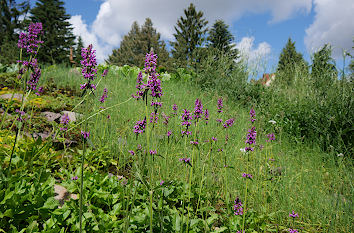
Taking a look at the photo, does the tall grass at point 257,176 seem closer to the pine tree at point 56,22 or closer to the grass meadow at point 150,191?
the grass meadow at point 150,191

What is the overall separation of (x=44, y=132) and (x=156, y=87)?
282cm

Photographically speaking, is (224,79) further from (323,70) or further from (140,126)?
(140,126)

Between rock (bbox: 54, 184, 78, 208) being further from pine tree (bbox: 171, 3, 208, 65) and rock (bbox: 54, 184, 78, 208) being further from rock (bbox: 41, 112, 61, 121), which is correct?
pine tree (bbox: 171, 3, 208, 65)

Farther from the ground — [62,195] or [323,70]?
[323,70]

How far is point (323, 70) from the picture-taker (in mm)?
4773

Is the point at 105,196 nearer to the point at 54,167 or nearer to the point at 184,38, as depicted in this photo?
the point at 54,167

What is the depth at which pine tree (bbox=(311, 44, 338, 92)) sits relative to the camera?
4855mm

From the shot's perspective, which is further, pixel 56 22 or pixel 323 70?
pixel 56 22

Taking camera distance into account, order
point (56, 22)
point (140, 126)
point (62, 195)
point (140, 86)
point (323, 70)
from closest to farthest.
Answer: point (140, 86), point (140, 126), point (62, 195), point (323, 70), point (56, 22)

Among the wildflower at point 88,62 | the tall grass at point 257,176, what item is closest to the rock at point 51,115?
the tall grass at point 257,176

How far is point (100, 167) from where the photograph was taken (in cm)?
257

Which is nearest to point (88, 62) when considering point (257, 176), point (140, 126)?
point (140, 126)

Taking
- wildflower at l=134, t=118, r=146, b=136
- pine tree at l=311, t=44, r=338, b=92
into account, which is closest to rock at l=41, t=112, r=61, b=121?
wildflower at l=134, t=118, r=146, b=136

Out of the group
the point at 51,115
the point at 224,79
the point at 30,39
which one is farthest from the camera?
the point at 224,79
